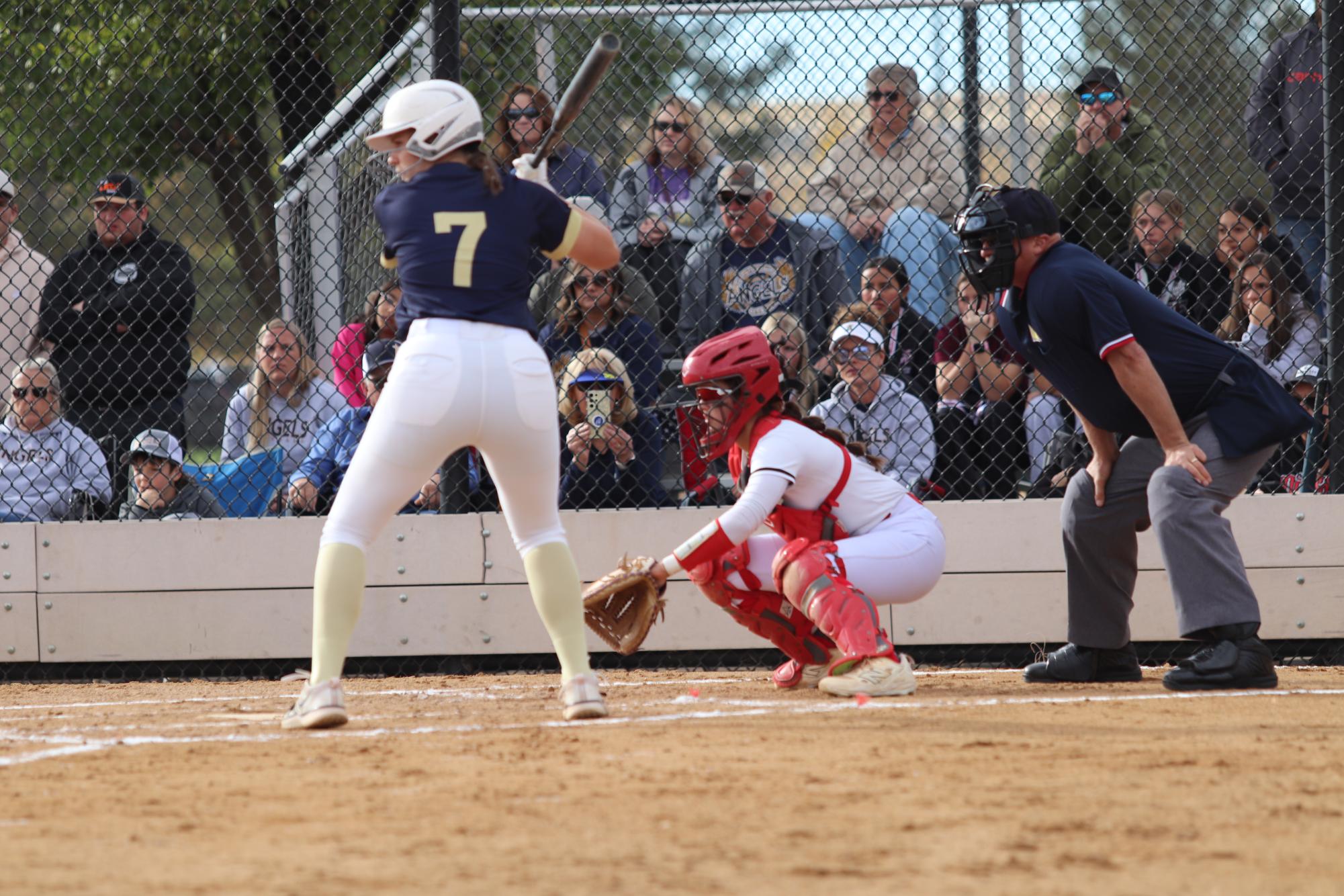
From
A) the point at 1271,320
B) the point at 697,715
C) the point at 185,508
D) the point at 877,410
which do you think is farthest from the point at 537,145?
the point at 1271,320

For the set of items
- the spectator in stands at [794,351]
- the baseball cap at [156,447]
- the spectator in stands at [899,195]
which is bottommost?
the baseball cap at [156,447]

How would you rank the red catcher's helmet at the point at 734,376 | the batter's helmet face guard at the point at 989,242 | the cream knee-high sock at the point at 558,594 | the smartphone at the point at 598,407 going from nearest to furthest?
1. the cream knee-high sock at the point at 558,594
2. the batter's helmet face guard at the point at 989,242
3. the red catcher's helmet at the point at 734,376
4. the smartphone at the point at 598,407

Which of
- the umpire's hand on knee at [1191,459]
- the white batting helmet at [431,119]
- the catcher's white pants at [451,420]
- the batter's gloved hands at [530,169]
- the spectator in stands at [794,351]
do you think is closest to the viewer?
the catcher's white pants at [451,420]

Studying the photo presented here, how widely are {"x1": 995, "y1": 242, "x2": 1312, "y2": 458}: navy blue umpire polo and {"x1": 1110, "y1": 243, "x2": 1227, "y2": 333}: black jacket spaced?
5.37 feet

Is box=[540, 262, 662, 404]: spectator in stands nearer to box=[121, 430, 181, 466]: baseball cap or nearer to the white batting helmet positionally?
box=[121, 430, 181, 466]: baseball cap

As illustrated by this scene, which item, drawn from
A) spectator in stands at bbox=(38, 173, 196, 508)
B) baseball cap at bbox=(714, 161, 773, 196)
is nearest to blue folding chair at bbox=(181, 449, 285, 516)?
spectator in stands at bbox=(38, 173, 196, 508)

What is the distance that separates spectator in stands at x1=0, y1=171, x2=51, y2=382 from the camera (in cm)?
748

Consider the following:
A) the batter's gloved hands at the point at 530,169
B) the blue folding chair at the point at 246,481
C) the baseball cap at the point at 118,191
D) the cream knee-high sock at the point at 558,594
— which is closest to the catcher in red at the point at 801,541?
the cream knee-high sock at the point at 558,594

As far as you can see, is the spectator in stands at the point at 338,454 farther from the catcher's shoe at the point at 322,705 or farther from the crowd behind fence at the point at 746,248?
the catcher's shoe at the point at 322,705

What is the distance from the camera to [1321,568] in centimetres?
647

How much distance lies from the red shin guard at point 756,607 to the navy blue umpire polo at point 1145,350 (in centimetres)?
124

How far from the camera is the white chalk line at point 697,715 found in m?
4.43

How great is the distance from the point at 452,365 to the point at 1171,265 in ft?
13.1

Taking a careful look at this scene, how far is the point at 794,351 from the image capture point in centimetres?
671
